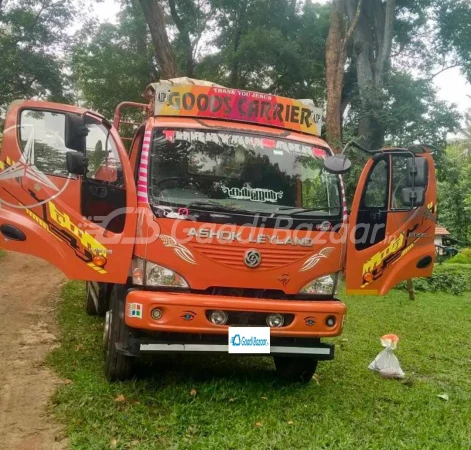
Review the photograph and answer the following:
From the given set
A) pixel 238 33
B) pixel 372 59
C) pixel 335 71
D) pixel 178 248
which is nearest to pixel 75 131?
pixel 178 248

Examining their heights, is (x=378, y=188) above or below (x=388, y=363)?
above

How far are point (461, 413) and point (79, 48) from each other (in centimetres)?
1598

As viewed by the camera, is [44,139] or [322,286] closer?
[44,139]

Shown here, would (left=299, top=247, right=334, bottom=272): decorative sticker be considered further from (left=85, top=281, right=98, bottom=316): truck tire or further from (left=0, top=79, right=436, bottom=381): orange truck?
(left=85, top=281, right=98, bottom=316): truck tire

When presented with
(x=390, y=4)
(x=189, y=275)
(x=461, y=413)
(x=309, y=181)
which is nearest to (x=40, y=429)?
(x=189, y=275)

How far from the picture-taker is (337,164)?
4328 millimetres

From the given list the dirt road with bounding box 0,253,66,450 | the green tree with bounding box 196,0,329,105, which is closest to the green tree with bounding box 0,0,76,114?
the green tree with bounding box 196,0,329,105

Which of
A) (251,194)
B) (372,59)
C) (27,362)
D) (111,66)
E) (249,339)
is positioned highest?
(372,59)

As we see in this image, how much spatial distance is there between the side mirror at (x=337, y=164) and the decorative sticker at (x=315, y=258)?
628mm

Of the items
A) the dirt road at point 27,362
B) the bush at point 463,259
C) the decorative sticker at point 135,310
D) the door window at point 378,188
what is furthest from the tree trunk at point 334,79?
the bush at point 463,259

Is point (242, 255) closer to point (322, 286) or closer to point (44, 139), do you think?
point (322, 286)

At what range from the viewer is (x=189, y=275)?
4020 millimetres

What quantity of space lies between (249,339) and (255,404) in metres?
0.57

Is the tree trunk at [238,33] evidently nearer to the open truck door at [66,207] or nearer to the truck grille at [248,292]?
the open truck door at [66,207]
